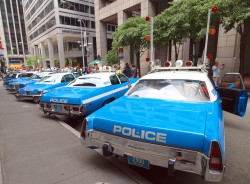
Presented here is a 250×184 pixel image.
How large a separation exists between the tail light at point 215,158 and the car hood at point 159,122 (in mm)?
157

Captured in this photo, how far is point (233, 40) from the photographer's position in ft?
42.0

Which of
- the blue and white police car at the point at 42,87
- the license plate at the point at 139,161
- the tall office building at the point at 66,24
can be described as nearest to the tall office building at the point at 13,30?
the tall office building at the point at 66,24

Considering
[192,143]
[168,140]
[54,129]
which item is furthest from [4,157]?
[192,143]

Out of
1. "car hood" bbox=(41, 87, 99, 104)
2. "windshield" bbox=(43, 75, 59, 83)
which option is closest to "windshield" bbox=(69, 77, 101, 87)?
"car hood" bbox=(41, 87, 99, 104)

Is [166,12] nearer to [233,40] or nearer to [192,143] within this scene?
[233,40]

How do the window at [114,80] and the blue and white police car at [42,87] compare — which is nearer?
the window at [114,80]

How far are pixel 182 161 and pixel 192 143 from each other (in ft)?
0.95

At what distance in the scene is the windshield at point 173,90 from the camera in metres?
3.08

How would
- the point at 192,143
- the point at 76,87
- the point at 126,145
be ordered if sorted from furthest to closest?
the point at 76,87 < the point at 126,145 < the point at 192,143

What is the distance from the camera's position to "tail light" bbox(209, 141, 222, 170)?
1.92m

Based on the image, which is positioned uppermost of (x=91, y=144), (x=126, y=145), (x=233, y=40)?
(x=233, y=40)

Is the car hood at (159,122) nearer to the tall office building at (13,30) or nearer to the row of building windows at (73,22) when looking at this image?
the row of building windows at (73,22)

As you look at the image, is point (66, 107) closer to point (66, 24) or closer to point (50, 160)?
point (50, 160)

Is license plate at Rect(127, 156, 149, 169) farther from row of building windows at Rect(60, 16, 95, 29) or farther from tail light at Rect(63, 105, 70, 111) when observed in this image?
row of building windows at Rect(60, 16, 95, 29)
